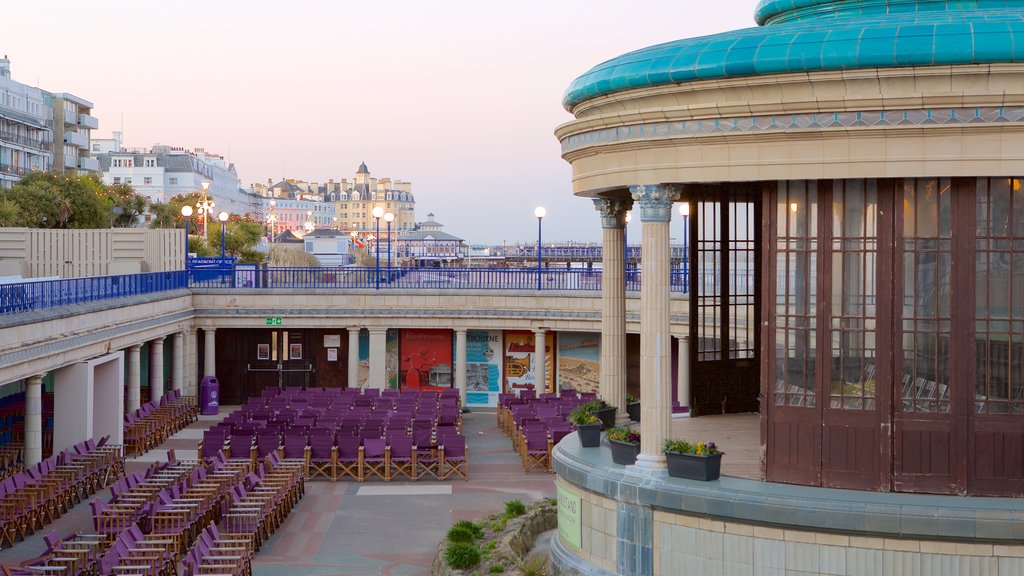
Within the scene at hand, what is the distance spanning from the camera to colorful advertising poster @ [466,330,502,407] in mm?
41250

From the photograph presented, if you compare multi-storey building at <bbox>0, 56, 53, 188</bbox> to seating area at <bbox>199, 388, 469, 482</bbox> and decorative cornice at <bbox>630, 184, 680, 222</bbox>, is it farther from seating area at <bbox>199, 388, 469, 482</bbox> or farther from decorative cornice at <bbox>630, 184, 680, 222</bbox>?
decorative cornice at <bbox>630, 184, 680, 222</bbox>

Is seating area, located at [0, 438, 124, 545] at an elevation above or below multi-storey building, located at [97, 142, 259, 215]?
below

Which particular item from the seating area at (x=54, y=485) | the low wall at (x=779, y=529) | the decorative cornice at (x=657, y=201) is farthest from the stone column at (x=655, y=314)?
the seating area at (x=54, y=485)

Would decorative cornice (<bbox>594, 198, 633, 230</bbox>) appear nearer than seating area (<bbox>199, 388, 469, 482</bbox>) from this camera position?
Yes

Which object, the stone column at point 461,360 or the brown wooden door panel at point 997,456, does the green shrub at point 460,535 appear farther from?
the stone column at point 461,360

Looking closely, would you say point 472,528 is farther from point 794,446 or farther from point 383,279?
point 383,279

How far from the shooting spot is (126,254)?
4162 centimetres

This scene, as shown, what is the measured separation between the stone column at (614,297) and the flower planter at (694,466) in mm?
4312

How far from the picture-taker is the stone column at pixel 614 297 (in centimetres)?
1941

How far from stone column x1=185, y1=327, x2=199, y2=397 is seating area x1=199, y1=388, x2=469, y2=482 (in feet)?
29.0

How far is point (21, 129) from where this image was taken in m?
86.3

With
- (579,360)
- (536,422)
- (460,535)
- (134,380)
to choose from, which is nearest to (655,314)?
(460,535)

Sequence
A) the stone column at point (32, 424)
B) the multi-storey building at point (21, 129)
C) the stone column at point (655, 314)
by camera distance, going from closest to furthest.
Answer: the stone column at point (655, 314)
the stone column at point (32, 424)
the multi-storey building at point (21, 129)

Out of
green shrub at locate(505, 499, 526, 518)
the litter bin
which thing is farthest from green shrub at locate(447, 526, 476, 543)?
the litter bin
